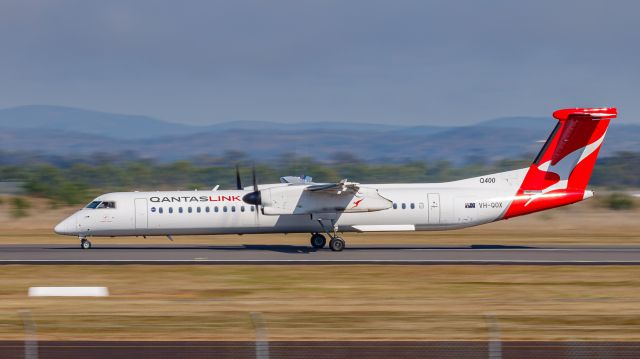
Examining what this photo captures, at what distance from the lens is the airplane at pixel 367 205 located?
104 feet

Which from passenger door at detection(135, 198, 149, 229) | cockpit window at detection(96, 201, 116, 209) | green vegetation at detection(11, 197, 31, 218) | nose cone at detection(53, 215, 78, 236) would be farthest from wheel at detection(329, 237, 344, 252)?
green vegetation at detection(11, 197, 31, 218)

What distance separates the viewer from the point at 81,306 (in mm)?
20266

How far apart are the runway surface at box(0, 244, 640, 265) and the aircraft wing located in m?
2.27

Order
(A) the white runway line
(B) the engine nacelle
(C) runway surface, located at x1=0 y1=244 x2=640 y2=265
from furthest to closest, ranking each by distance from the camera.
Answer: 1. (B) the engine nacelle
2. (C) runway surface, located at x1=0 y1=244 x2=640 y2=265
3. (A) the white runway line

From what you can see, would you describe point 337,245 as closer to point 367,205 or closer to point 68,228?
point 367,205

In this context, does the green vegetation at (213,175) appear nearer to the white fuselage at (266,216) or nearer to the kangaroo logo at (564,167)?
the white fuselage at (266,216)

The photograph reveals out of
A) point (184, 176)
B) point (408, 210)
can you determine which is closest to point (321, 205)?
point (408, 210)

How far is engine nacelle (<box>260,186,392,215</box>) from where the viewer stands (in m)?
31.3

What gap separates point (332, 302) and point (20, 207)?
39974 millimetres

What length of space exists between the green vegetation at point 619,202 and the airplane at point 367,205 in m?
28.0

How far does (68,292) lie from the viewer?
21594mm

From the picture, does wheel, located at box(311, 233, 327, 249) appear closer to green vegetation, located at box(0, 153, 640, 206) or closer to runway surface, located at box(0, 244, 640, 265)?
runway surface, located at box(0, 244, 640, 265)

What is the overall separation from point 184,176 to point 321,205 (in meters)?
58.1

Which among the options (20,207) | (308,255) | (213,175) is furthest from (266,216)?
(213,175)
